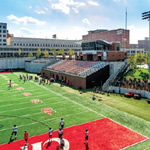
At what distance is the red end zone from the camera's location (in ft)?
45.1

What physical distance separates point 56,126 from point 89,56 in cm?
3719

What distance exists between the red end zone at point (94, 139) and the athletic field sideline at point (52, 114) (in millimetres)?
797

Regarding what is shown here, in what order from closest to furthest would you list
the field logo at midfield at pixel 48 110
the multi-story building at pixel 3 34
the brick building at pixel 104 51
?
the field logo at midfield at pixel 48 110
the brick building at pixel 104 51
the multi-story building at pixel 3 34

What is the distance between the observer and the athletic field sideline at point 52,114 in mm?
16875

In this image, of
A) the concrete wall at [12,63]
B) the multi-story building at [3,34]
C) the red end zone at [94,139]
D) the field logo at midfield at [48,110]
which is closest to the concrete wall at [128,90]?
the red end zone at [94,139]

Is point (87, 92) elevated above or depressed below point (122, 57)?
below

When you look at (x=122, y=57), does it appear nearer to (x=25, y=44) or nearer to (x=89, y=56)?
(x=89, y=56)

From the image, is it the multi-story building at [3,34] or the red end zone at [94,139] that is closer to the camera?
the red end zone at [94,139]

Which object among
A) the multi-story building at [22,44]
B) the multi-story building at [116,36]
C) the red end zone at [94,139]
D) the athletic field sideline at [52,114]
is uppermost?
the multi-story building at [116,36]

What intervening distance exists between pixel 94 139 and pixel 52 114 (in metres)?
7.44

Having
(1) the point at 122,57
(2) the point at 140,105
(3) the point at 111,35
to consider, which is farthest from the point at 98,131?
(3) the point at 111,35

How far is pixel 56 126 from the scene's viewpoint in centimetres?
1759

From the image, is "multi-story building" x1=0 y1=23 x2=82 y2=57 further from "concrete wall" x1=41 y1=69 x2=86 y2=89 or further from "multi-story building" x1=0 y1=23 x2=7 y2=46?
"concrete wall" x1=41 y1=69 x2=86 y2=89

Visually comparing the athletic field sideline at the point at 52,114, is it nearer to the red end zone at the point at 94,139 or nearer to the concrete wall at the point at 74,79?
the red end zone at the point at 94,139
